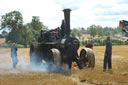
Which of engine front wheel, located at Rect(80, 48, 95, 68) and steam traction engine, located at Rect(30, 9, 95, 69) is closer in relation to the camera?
engine front wheel, located at Rect(80, 48, 95, 68)

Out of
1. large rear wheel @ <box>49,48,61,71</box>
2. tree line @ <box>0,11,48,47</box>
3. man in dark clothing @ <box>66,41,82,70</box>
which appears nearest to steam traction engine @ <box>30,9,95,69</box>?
large rear wheel @ <box>49,48,61,71</box>

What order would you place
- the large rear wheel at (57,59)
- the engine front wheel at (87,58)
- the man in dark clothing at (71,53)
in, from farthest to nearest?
the man in dark clothing at (71,53) < the large rear wheel at (57,59) < the engine front wheel at (87,58)

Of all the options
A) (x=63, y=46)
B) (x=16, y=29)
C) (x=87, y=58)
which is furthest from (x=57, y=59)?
(x=16, y=29)

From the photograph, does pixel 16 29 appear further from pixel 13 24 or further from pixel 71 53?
pixel 71 53

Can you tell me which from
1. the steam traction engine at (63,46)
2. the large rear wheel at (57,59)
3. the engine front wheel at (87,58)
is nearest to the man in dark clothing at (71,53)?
the steam traction engine at (63,46)

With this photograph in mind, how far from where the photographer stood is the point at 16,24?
67000 millimetres

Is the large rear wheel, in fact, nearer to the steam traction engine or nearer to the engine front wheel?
the steam traction engine

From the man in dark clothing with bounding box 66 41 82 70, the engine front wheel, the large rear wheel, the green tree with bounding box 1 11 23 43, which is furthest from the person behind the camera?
the green tree with bounding box 1 11 23 43

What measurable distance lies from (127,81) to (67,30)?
4301 mm

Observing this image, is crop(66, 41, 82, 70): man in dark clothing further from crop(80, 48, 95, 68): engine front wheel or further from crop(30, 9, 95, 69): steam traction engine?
crop(80, 48, 95, 68): engine front wheel

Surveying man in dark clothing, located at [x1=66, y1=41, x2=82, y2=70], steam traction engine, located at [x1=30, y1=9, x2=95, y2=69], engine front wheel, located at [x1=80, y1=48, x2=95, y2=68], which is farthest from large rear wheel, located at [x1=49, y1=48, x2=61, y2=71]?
engine front wheel, located at [x1=80, y1=48, x2=95, y2=68]

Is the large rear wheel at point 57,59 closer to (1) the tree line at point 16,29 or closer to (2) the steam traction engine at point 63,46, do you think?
(2) the steam traction engine at point 63,46

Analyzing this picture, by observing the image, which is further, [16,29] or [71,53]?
[16,29]

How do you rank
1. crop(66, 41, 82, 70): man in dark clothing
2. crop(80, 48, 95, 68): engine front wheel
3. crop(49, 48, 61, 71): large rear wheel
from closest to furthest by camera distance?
1. crop(80, 48, 95, 68): engine front wheel
2. crop(49, 48, 61, 71): large rear wheel
3. crop(66, 41, 82, 70): man in dark clothing
